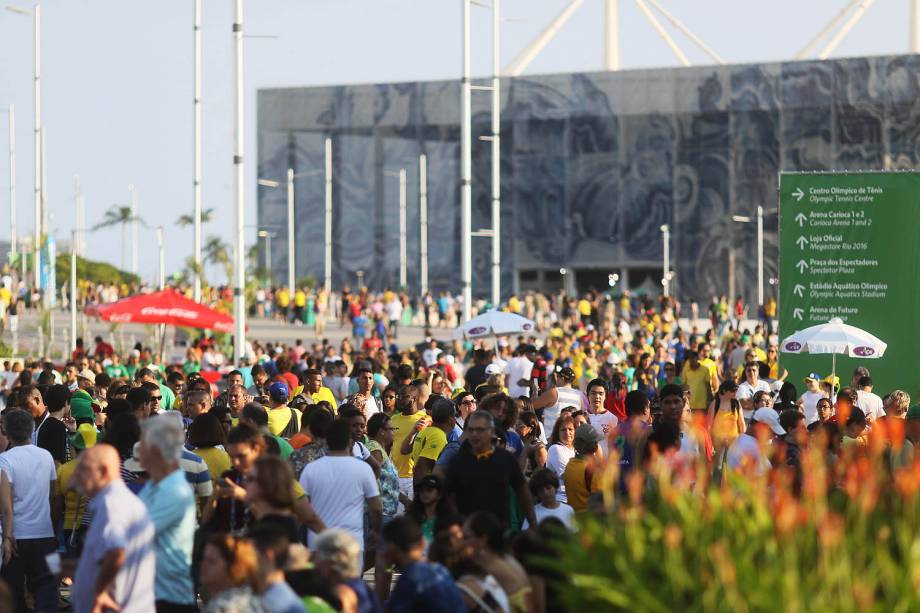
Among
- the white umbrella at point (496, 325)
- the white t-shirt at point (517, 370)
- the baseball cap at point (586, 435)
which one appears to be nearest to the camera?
the baseball cap at point (586, 435)

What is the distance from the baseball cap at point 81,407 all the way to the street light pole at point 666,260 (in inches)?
2161

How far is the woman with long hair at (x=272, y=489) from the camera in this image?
316 inches

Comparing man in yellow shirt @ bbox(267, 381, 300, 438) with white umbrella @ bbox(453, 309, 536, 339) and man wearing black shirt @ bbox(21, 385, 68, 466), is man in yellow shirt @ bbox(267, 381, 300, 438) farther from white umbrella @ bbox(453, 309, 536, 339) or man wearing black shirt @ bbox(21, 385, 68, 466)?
white umbrella @ bbox(453, 309, 536, 339)

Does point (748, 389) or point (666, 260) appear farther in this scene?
point (666, 260)

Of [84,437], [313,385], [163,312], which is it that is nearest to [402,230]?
[163,312]

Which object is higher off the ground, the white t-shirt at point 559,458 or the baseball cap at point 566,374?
the baseball cap at point 566,374

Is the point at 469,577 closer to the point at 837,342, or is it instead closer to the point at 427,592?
the point at 427,592

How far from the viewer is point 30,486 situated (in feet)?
34.6

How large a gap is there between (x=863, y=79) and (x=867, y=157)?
3178 mm

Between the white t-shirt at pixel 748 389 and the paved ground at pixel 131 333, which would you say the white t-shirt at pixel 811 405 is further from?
the paved ground at pixel 131 333

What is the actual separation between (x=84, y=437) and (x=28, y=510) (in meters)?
1.91

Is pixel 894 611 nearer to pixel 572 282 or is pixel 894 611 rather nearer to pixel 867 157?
pixel 867 157

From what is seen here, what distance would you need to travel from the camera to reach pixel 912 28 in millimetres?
74000

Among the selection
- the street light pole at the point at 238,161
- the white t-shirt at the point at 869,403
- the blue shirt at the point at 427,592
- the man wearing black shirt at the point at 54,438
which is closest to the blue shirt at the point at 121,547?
the blue shirt at the point at 427,592
